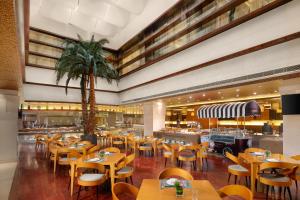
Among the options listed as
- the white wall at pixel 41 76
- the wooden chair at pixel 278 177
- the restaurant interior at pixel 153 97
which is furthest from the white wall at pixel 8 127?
the wooden chair at pixel 278 177

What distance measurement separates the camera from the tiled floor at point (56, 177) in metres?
4.62

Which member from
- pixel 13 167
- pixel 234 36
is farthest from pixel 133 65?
pixel 13 167

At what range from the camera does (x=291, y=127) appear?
22.2 ft

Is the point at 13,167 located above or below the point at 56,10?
below

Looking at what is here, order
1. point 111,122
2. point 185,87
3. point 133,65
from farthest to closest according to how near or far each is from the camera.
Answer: point 111,122, point 133,65, point 185,87

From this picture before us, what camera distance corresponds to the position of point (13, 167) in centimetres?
734

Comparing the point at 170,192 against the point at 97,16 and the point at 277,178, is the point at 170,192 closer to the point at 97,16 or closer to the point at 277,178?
the point at 277,178

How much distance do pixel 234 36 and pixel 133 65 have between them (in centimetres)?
968

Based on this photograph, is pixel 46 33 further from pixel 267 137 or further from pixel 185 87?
pixel 267 137

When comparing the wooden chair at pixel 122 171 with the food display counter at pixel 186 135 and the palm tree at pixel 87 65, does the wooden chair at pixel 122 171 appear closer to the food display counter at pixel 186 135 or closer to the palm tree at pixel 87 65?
the food display counter at pixel 186 135

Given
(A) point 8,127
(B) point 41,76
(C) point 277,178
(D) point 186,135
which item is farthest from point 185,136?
(B) point 41,76

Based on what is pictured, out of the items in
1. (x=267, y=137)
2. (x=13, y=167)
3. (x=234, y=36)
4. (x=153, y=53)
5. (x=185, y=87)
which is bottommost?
(x=13, y=167)

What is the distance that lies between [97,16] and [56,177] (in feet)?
34.8

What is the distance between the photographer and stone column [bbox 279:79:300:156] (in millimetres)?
6619
